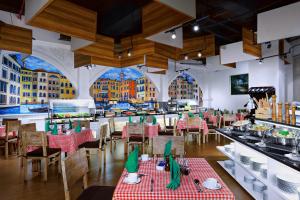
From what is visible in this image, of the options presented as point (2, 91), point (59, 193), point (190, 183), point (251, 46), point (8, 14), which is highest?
point (8, 14)

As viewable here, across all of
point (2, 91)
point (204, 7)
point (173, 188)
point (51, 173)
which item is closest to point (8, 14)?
point (2, 91)

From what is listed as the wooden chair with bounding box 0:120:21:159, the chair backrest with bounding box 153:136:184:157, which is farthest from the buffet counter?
the wooden chair with bounding box 0:120:21:159

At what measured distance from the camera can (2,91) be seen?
541cm

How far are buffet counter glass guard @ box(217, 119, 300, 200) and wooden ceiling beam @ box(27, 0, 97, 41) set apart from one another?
317 centimetres

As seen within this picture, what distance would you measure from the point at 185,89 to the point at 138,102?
3.19m

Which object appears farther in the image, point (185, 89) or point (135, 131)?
point (185, 89)

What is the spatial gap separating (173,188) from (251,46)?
5331 mm

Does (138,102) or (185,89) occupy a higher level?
(185,89)

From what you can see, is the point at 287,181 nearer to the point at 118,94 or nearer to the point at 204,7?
the point at 204,7

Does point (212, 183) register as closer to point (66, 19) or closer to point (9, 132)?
point (66, 19)

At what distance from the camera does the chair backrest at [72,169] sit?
5.26ft

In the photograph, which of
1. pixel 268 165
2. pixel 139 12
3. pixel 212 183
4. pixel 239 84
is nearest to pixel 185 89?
pixel 239 84

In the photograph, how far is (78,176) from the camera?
184 centimetres

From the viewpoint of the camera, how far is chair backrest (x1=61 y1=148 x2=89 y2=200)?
63.2 inches
